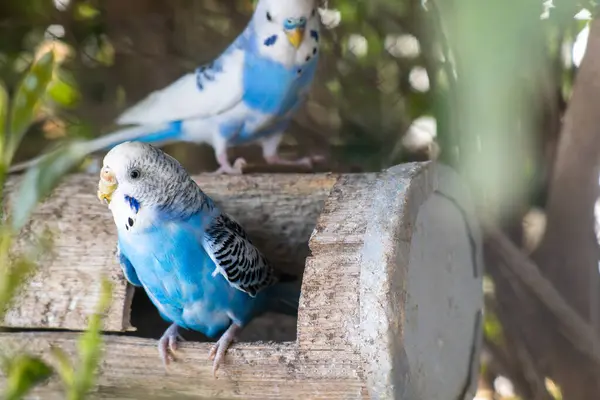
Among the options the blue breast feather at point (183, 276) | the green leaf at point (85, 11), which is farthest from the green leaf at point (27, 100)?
the green leaf at point (85, 11)

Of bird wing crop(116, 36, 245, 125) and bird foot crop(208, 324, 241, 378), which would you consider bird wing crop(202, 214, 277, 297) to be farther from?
bird wing crop(116, 36, 245, 125)

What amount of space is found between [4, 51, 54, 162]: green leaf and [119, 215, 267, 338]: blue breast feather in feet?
0.48

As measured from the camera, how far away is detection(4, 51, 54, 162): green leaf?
513 mm

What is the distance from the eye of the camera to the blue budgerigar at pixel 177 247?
1.88 ft

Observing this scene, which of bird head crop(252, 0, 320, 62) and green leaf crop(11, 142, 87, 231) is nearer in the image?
green leaf crop(11, 142, 87, 231)

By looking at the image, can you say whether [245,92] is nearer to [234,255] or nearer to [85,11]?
[234,255]

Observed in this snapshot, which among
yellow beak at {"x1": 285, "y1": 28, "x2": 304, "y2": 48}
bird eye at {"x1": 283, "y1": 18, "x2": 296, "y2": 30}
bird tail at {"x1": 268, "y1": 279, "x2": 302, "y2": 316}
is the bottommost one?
bird tail at {"x1": 268, "y1": 279, "x2": 302, "y2": 316}

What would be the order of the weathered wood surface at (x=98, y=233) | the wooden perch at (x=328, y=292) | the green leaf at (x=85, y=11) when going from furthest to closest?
the green leaf at (x=85, y=11) → the weathered wood surface at (x=98, y=233) → the wooden perch at (x=328, y=292)

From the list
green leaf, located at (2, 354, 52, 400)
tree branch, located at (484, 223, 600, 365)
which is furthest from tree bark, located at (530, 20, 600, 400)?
green leaf, located at (2, 354, 52, 400)

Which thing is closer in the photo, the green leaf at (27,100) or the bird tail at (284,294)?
the green leaf at (27,100)

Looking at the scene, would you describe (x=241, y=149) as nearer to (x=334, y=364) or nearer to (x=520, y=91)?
(x=334, y=364)

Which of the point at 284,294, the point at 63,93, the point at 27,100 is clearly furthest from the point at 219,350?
the point at 63,93

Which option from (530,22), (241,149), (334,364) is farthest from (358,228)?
(241,149)

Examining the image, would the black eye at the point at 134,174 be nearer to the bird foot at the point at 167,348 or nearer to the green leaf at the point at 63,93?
the bird foot at the point at 167,348
